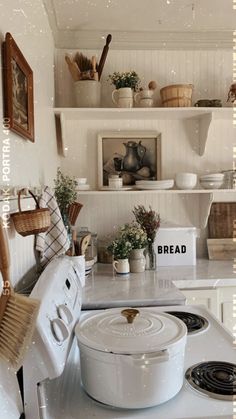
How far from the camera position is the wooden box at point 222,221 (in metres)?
2.18

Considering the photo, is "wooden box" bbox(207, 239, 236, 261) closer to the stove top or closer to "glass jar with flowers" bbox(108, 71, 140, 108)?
"glass jar with flowers" bbox(108, 71, 140, 108)

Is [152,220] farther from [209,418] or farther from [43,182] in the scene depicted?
[209,418]

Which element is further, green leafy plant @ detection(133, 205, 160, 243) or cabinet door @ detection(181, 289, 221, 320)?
green leafy plant @ detection(133, 205, 160, 243)

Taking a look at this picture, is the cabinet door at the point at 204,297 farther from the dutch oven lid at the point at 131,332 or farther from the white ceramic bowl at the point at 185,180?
the dutch oven lid at the point at 131,332

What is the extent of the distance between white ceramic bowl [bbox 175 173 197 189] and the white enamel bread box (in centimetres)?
23

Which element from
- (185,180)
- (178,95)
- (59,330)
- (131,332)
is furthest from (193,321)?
(178,95)

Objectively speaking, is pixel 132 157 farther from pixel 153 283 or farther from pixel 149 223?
pixel 153 283

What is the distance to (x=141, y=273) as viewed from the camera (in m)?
1.83

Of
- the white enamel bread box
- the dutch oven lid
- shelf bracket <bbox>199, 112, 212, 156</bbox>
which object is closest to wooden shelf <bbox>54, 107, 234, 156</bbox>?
shelf bracket <bbox>199, 112, 212, 156</bbox>

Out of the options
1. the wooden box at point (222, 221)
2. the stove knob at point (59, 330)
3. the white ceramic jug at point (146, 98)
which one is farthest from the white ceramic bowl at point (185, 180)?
the stove knob at point (59, 330)

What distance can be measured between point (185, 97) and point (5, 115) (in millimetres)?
1300

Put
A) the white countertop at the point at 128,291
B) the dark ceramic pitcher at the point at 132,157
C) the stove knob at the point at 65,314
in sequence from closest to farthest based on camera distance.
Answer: the stove knob at the point at 65,314
the white countertop at the point at 128,291
the dark ceramic pitcher at the point at 132,157

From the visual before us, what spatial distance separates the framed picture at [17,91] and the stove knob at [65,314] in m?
0.47

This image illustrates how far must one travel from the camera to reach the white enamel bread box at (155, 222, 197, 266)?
1.97 meters
